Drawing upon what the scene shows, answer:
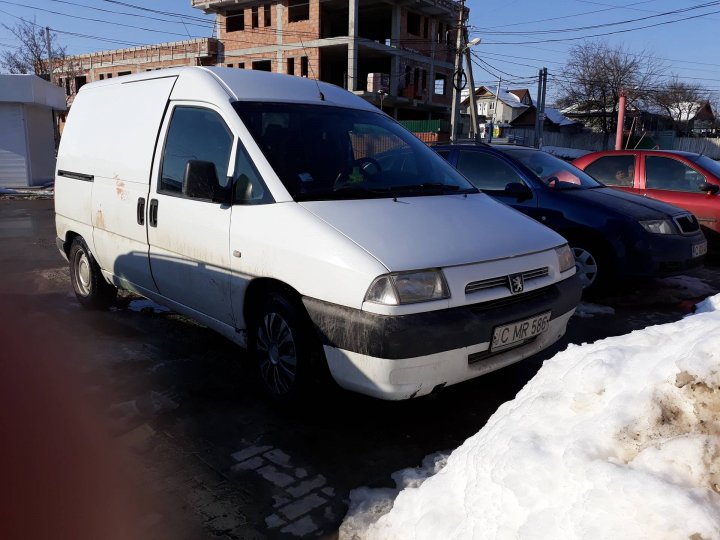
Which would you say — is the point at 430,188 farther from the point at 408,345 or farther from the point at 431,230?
the point at 408,345

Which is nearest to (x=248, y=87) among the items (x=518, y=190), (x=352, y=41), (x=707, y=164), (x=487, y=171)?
(x=518, y=190)

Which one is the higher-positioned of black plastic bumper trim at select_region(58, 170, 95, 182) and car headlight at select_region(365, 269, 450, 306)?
black plastic bumper trim at select_region(58, 170, 95, 182)

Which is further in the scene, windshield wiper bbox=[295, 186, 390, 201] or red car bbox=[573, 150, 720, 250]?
red car bbox=[573, 150, 720, 250]

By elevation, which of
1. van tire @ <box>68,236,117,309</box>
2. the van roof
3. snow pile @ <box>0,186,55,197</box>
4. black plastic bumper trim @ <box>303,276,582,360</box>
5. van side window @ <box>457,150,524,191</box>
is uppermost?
the van roof

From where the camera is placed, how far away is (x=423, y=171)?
4.39 m

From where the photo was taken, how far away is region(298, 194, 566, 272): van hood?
314 centimetres

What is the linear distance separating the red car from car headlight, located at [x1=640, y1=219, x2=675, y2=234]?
208cm

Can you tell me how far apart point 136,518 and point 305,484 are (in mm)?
787

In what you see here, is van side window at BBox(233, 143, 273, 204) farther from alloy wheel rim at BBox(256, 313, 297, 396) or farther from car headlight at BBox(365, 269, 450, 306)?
car headlight at BBox(365, 269, 450, 306)

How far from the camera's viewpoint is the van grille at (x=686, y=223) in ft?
20.7

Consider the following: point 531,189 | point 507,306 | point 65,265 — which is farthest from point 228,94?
point 65,265

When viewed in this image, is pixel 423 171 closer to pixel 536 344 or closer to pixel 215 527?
pixel 536 344

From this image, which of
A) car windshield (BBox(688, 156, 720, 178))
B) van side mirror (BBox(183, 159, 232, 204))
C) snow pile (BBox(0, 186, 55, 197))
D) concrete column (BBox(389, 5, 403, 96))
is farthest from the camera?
concrete column (BBox(389, 5, 403, 96))

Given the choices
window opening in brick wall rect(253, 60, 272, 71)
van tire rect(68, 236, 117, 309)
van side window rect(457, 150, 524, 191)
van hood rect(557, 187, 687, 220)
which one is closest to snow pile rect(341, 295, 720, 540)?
van hood rect(557, 187, 687, 220)
